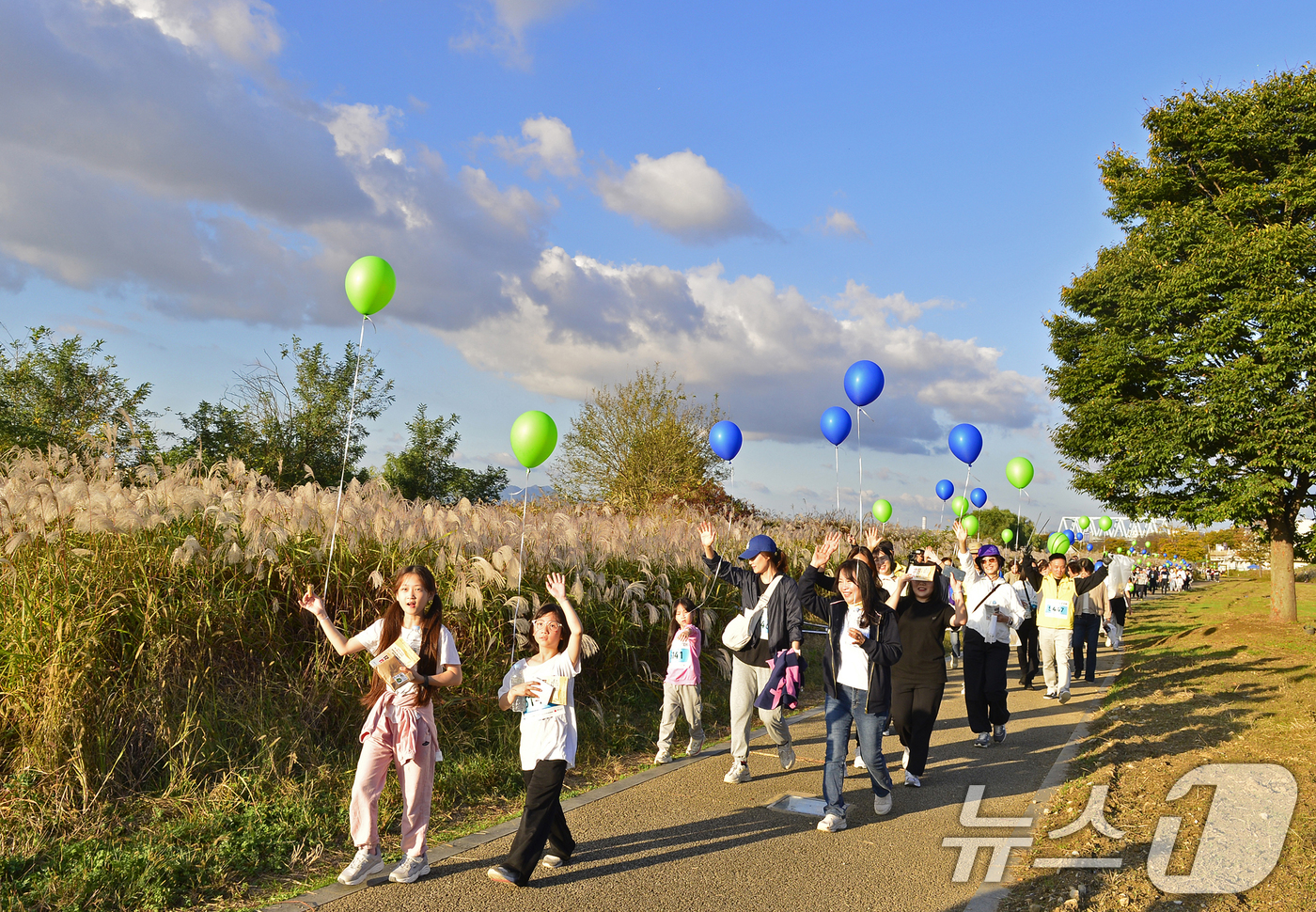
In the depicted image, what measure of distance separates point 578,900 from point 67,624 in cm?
363

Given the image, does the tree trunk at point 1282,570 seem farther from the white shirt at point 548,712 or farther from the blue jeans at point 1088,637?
the white shirt at point 548,712

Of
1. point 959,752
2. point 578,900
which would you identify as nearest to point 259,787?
point 578,900

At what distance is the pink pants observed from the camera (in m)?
4.64

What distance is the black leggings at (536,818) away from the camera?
15.0ft

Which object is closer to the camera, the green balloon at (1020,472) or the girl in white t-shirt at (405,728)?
the girl in white t-shirt at (405,728)

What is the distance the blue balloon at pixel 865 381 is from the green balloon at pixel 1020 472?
264 inches

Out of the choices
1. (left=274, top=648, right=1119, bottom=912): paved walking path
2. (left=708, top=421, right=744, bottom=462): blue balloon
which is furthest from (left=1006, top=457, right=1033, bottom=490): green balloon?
(left=274, top=648, right=1119, bottom=912): paved walking path

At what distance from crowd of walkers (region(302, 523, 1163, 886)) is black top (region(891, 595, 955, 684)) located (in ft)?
0.04

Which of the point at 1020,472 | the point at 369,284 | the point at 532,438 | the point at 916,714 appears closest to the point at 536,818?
the point at 532,438

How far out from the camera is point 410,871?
4.62 metres

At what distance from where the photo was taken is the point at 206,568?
20.0ft

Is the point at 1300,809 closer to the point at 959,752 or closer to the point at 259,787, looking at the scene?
the point at 959,752

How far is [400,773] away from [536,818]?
2.75 feet

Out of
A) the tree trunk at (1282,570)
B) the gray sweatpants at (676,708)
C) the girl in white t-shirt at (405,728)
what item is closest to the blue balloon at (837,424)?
the gray sweatpants at (676,708)
